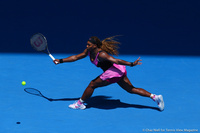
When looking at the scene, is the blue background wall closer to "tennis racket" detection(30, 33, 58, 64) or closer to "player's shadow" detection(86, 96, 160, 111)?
"tennis racket" detection(30, 33, 58, 64)

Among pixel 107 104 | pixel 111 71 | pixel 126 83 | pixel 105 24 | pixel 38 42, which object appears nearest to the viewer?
pixel 111 71

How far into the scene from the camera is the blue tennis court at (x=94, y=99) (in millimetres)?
6316

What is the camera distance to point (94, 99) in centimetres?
765

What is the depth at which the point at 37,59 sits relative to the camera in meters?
10.3

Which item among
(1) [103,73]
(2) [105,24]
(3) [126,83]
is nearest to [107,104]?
(3) [126,83]

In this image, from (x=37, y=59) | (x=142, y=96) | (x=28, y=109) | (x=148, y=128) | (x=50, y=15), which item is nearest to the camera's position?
(x=148, y=128)

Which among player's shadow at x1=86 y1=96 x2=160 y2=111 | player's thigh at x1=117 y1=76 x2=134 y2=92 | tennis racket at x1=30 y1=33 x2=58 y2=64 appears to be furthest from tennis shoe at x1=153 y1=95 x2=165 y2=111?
tennis racket at x1=30 y1=33 x2=58 y2=64

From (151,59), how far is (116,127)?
448 centimetres

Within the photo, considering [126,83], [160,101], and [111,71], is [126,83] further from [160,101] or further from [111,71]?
[160,101]

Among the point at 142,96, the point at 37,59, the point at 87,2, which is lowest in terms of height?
the point at 142,96

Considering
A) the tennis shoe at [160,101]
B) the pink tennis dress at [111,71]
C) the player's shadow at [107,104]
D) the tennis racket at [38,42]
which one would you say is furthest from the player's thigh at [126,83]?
the tennis racket at [38,42]

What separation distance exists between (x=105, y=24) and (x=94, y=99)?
5.11 m

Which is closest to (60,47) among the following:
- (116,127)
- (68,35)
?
(68,35)

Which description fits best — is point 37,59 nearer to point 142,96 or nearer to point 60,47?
point 60,47
